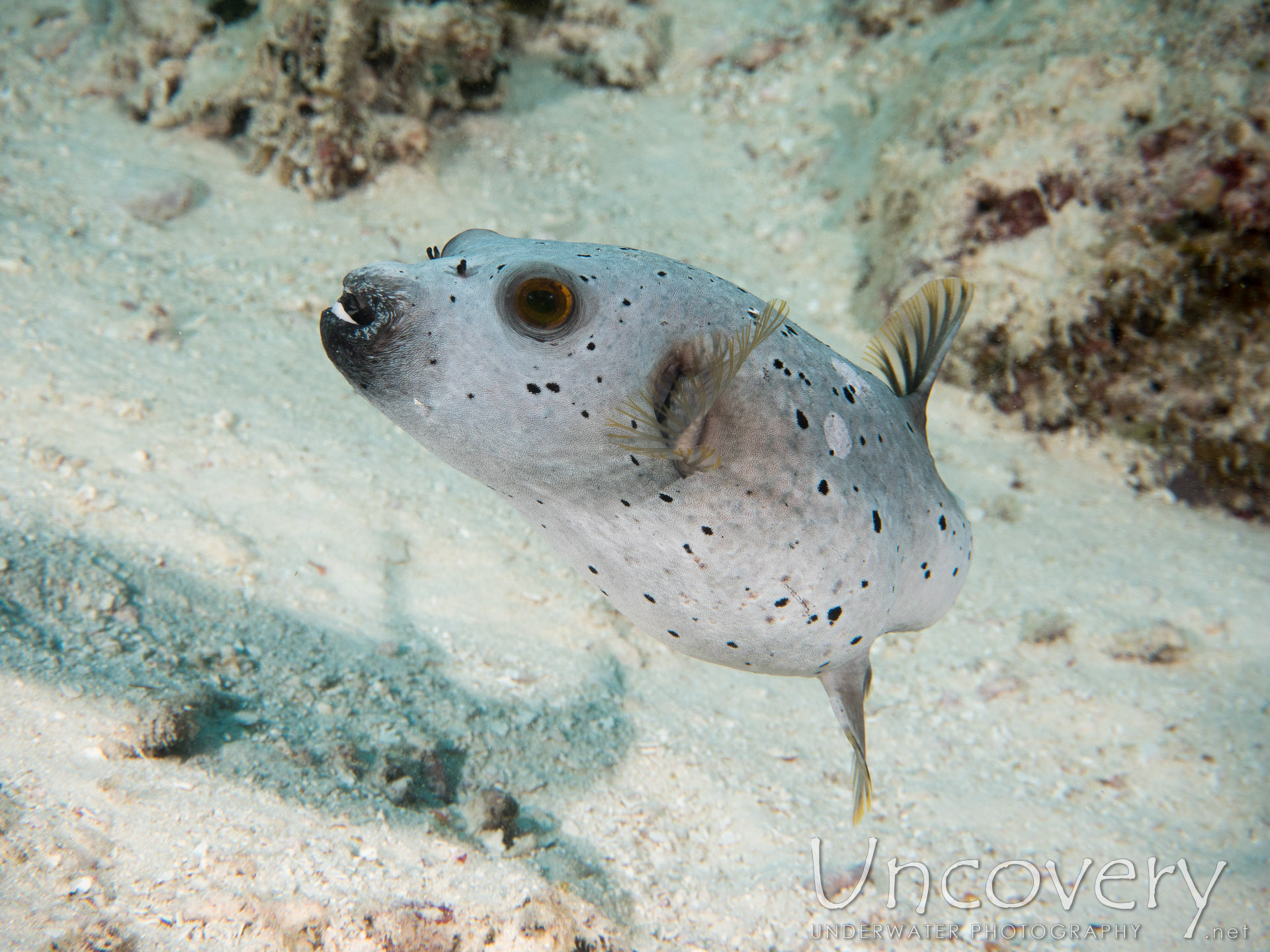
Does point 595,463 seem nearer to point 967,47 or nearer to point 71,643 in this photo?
point 71,643

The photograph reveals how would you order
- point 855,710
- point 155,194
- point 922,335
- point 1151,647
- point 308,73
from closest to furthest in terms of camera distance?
point 855,710 < point 922,335 < point 1151,647 < point 155,194 < point 308,73

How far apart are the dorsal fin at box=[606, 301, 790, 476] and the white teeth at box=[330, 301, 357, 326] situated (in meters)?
0.71

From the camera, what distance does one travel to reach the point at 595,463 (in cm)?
197

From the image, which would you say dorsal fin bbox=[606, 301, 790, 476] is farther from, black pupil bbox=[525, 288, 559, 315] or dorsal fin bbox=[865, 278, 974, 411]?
dorsal fin bbox=[865, 278, 974, 411]

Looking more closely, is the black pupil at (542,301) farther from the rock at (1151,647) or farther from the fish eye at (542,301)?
the rock at (1151,647)

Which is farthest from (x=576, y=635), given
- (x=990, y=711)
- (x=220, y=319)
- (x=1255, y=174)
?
(x=1255, y=174)

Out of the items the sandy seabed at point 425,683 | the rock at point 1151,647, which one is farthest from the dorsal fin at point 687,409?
the rock at point 1151,647

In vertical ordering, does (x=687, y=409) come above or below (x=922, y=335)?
below

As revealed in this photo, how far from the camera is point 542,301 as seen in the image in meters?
1.84

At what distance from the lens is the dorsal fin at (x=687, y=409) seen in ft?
6.10

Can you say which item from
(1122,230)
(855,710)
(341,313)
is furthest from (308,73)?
(1122,230)

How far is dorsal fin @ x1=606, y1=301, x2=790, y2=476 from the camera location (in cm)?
186

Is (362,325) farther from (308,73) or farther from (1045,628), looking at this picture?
(308,73)

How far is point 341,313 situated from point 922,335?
2101 mm
